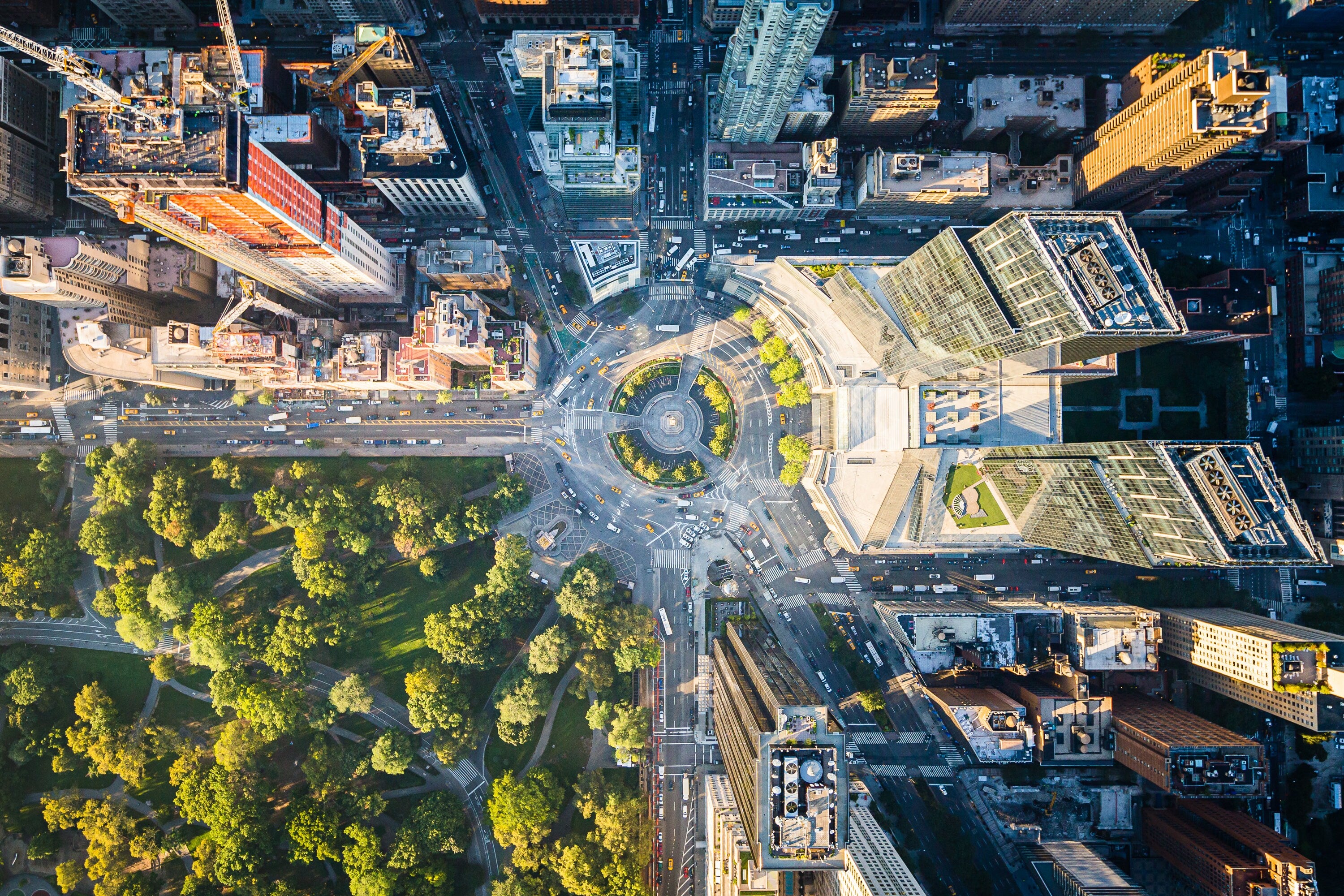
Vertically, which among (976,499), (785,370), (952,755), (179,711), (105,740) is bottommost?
(952,755)

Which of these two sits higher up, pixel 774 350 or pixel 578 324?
pixel 578 324

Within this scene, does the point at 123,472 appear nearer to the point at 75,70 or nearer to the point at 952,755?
the point at 75,70

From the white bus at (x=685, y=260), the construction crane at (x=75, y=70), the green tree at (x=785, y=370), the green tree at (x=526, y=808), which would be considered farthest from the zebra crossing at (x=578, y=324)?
the green tree at (x=526, y=808)

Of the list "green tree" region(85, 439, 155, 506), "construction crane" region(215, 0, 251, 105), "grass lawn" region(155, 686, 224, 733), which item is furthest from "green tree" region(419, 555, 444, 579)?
"construction crane" region(215, 0, 251, 105)

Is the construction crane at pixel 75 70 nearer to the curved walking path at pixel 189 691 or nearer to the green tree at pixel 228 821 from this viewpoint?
the curved walking path at pixel 189 691

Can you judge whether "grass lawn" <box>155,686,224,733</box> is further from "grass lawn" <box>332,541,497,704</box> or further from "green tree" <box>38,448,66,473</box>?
"green tree" <box>38,448,66,473</box>

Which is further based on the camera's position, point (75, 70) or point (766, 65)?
point (766, 65)

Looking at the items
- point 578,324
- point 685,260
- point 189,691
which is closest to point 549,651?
point 578,324
